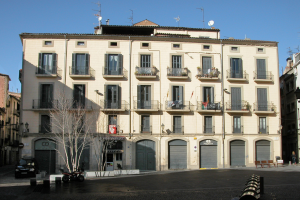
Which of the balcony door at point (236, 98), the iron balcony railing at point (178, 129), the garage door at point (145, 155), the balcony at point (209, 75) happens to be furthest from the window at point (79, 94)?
the balcony door at point (236, 98)

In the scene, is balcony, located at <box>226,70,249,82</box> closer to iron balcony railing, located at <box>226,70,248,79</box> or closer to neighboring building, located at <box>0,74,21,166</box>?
iron balcony railing, located at <box>226,70,248,79</box>

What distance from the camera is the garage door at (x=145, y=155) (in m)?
35.0

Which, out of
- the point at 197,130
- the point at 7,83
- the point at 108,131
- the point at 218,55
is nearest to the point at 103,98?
the point at 108,131

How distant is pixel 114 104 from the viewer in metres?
35.0

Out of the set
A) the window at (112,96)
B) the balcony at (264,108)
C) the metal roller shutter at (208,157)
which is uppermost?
the window at (112,96)

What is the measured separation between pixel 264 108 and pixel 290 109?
381 inches

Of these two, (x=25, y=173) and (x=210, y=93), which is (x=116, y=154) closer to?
(x=25, y=173)

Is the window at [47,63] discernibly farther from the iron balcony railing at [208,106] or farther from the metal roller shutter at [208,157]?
the metal roller shutter at [208,157]

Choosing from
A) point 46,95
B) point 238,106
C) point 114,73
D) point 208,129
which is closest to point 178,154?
point 208,129

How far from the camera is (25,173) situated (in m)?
28.5

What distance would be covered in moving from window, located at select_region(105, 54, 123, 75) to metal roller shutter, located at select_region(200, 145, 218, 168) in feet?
39.0

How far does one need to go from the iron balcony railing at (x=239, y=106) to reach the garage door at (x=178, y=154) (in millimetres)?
6194

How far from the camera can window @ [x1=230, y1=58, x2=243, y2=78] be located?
37062mm

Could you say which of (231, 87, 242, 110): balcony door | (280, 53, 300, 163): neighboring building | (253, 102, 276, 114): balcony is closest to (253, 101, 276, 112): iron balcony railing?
(253, 102, 276, 114): balcony
